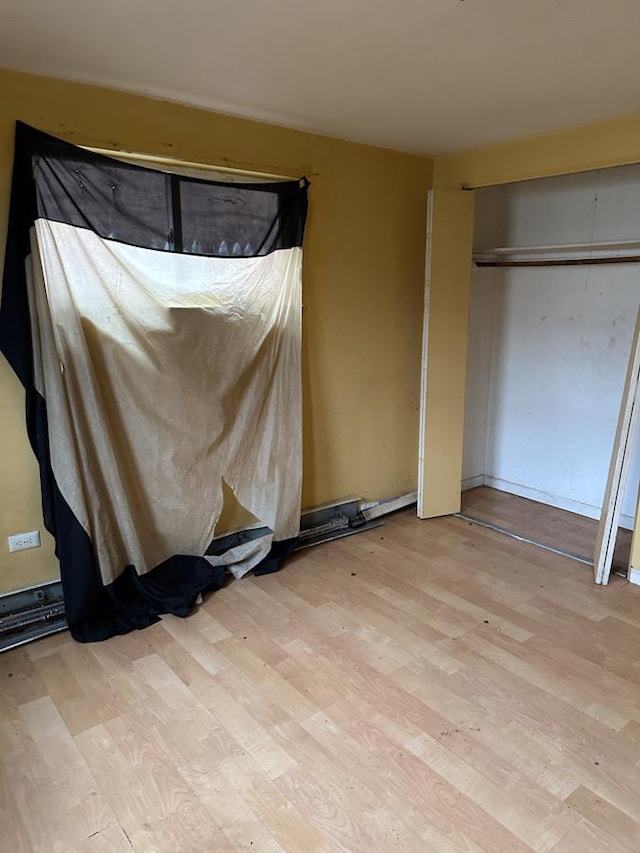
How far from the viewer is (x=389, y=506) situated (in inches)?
161

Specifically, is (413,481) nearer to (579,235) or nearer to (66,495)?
(579,235)

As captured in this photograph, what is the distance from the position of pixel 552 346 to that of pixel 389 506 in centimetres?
167

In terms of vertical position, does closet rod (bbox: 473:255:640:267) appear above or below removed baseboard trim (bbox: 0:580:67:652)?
above

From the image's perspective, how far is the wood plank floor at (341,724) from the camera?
175 cm

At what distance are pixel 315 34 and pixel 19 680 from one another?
107 inches

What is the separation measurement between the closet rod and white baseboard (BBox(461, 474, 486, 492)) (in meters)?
1.68

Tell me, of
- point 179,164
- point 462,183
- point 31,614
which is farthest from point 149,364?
point 462,183

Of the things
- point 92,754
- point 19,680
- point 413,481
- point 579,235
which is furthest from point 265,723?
point 579,235

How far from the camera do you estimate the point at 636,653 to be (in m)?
2.58

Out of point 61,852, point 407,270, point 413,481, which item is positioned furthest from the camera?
point 413,481

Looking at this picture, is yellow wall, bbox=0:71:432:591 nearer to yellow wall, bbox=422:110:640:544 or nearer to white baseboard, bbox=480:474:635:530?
yellow wall, bbox=422:110:640:544

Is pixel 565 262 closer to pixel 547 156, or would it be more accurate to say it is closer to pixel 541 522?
pixel 547 156

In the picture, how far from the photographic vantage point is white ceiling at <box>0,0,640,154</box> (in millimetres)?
1818

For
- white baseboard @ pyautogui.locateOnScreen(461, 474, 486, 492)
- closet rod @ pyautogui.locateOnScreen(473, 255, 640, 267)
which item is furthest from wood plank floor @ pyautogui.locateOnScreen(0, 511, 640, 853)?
closet rod @ pyautogui.locateOnScreen(473, 255, 640, 267)
